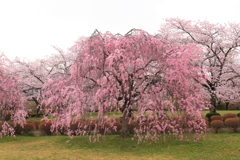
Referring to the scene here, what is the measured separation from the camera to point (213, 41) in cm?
2148

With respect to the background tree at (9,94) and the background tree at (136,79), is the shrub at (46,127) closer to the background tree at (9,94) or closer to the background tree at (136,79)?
the background tree at (9,94)

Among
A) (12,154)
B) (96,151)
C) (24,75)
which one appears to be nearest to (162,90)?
(96,151)

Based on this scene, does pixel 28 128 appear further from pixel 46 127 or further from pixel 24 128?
pixel 46 127

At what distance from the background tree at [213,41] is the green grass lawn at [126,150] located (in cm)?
968

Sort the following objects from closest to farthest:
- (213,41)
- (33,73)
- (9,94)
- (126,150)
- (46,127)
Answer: (126,150), (9,94), (46,127), (213,41), (33,73)

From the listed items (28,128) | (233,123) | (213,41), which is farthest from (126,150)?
(213,41)

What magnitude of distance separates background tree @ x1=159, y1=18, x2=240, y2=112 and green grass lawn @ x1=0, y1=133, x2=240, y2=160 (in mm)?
9681

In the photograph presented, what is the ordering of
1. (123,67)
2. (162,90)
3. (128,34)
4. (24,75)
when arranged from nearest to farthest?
(123,67)
(162,90)
(128,34)
(24,75)

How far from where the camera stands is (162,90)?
11.1 meters

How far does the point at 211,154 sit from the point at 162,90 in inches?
141

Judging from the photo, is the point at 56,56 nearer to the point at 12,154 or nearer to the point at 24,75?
the point at 24,75

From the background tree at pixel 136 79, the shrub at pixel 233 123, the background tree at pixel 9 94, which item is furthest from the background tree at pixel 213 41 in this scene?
the background tree at pixel 9 94

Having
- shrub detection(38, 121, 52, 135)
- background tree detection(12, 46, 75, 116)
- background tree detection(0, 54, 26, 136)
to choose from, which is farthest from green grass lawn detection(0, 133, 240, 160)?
background tree detection(12, 46, 75, 116)

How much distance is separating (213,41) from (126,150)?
15686 millimetres
